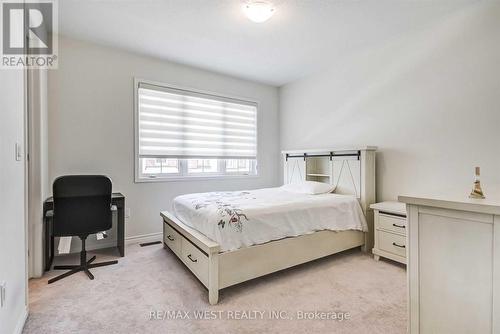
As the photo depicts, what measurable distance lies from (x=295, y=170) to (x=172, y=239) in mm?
2156

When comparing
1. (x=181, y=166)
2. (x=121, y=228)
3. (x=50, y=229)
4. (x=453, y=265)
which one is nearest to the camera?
(x=453, y=265)

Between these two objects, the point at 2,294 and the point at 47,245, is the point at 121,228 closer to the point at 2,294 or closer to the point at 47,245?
the point at 47,245

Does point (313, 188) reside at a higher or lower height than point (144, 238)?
higher

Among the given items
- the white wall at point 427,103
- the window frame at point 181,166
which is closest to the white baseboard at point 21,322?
the window frame at point 181,166

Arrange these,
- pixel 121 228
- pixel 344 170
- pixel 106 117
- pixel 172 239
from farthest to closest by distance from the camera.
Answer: pixel 344 170, pixel 106 117, pixel 121 228, pixel 172 239

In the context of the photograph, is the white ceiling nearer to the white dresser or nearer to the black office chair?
the black office chair

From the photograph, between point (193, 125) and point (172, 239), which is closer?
point (172, 239)

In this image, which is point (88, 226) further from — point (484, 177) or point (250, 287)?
point (484, 177)

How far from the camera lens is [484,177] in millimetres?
2297

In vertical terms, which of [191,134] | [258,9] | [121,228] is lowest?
[121,228]

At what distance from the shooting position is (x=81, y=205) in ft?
7.61

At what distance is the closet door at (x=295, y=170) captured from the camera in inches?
151

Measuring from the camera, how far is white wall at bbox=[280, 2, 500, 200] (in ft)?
7.51
